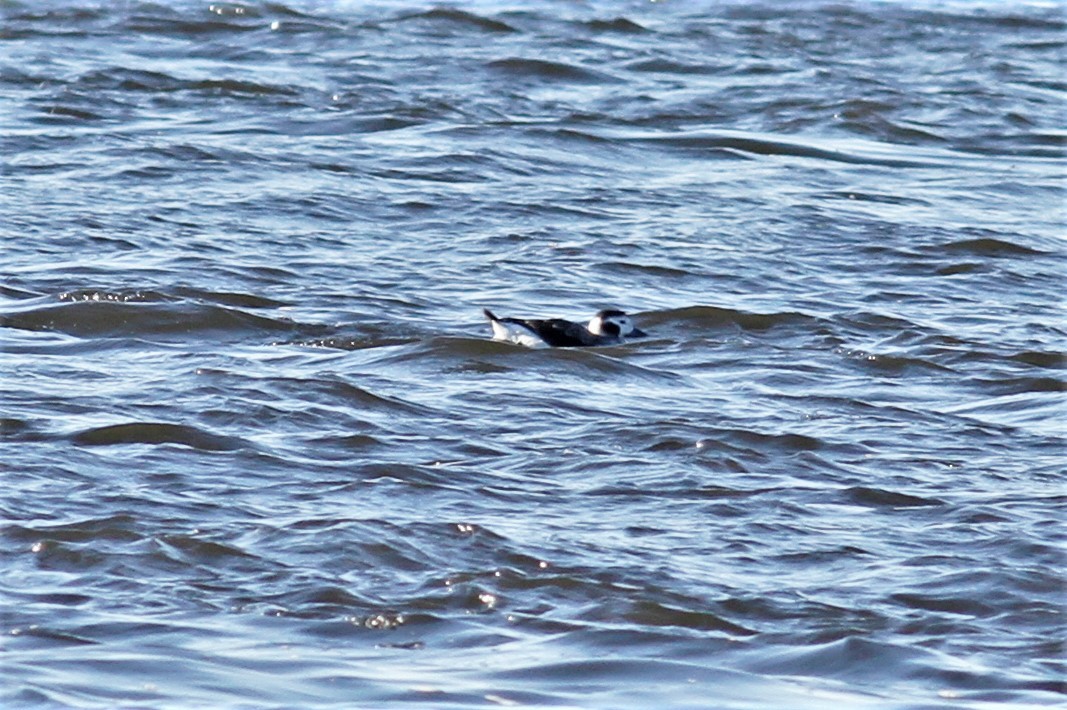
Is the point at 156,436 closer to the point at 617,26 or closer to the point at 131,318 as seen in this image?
the point at 131,318

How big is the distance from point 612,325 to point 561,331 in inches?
10.6

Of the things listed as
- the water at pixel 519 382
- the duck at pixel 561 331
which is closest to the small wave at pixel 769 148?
the water at pixel 519 382

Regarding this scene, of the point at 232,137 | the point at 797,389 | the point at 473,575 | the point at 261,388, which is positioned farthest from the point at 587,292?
the point at 473,575

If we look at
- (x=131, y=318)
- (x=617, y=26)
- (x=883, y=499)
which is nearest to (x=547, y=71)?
(x=617, y=26)

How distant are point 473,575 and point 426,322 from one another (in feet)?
12.3

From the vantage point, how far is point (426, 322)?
9594 mm

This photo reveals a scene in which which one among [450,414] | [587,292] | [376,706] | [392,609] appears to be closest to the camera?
[376,706]

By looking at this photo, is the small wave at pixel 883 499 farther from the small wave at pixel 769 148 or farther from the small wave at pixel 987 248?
the small wave at pixel 769 148

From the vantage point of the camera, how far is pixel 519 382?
28.5ft

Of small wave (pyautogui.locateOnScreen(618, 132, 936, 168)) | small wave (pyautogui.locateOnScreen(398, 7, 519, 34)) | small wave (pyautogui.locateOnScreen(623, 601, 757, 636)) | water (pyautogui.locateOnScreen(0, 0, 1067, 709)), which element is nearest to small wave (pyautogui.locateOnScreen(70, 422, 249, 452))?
water (pyautogui.locateOnScreen(0, 0, 1067, 709))

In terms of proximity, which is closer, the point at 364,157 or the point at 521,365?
the point at 521,365

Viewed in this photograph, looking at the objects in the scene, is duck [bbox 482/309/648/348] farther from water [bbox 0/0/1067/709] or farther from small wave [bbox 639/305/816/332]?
small wave [bbox 639/305/816/332]

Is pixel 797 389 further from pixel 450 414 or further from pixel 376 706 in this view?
pixel 376 706

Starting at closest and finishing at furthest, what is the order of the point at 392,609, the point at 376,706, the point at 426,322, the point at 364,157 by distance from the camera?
1. the point at 376,706
2. the point at 392,609
3. the point at 426,322
4. the point at 364,157
